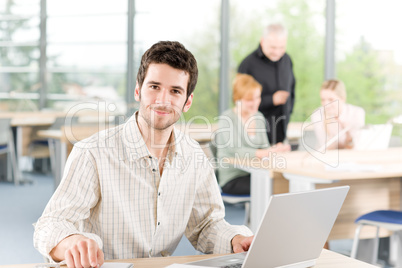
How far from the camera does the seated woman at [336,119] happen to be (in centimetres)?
413

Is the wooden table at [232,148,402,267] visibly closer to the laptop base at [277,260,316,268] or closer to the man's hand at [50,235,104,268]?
the laptop base at [277,260,316,268]

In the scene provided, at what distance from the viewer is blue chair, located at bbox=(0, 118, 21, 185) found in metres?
6.32

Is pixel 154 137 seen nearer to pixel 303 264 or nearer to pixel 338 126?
pixel 303 264

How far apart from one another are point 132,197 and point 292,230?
0.57 metres

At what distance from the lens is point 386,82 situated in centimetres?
637

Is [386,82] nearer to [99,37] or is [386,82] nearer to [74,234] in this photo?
[99,37]

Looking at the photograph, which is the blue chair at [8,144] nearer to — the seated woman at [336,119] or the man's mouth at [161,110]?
the seated woman at [336,119]

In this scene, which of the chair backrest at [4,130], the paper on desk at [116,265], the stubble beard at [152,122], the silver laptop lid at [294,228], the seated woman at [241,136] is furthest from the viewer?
the chair backrest at [4,130]

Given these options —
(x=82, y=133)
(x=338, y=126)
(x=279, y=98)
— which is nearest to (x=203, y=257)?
(x=338, y=126)

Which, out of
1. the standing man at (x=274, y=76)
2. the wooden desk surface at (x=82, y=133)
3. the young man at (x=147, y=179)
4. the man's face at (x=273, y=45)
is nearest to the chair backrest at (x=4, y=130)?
the wooden desk surface at (x=82, y=133)

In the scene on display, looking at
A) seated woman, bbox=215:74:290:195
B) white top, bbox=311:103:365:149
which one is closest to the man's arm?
seated woman, bbox=215:74:290:195

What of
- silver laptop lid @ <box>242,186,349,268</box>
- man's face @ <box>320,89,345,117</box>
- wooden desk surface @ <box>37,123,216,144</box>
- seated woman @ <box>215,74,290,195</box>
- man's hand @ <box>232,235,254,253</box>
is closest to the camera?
silver laptop lid @ <box>242,186,349,268</box>

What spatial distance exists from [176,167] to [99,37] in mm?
6868

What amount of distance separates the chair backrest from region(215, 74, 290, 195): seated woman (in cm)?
317
